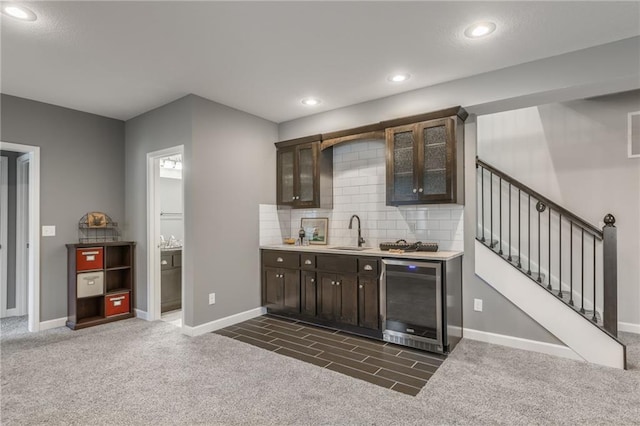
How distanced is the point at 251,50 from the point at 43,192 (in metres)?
3.29

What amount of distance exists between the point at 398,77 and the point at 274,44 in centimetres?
135

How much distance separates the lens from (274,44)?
279 centimetres

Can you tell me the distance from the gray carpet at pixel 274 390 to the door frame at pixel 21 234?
1677 millimetres

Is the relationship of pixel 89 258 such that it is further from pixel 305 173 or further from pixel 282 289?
pixel 305 173

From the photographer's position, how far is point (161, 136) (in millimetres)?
4289

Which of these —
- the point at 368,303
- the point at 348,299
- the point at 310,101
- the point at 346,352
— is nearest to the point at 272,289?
the point at 348,299

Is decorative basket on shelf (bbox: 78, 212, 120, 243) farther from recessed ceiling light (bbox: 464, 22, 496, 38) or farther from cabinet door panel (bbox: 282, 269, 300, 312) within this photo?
recessed ceiling light (bbox: 464, 22, 496, 38)

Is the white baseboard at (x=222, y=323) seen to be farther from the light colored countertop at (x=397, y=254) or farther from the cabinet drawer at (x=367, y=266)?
the cabinet drawer at (x=367, y=266)

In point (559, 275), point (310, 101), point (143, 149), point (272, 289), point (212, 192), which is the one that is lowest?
point (272, 289)

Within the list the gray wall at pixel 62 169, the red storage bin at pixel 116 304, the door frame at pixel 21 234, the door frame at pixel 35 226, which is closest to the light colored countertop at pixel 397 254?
the red storage bin at pixel 116 304

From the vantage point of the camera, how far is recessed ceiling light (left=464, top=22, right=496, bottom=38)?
2506 mm

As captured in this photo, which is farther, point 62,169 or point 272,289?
point 272,289

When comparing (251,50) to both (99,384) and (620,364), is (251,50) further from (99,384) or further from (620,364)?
(620,364)

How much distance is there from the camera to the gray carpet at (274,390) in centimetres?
218
